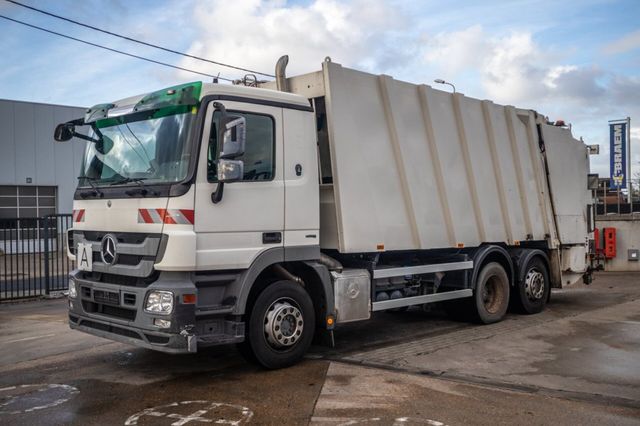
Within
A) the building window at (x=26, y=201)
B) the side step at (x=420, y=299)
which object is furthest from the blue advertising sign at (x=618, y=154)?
the building window at (x=26, y=201)

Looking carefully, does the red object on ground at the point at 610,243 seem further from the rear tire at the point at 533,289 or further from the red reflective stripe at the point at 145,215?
the red reflective stripe at the point at 145,215

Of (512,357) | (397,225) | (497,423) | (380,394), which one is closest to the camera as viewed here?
(497,423)

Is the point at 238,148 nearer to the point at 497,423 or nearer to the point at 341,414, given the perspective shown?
the point at 341,414

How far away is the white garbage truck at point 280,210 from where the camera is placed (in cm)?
608

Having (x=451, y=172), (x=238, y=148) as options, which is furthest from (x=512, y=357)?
(x=238, y=148)

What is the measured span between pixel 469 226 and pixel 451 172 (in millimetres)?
897

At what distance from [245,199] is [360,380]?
220cm

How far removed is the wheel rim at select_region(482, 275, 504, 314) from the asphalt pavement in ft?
1.23

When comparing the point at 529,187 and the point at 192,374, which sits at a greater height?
the point at 529,187

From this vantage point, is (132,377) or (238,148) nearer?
(238,148)

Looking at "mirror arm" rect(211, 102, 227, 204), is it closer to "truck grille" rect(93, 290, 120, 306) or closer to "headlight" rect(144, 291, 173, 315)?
"headlight" rect(144, 291, 173, 315)

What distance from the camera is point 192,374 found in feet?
22.2

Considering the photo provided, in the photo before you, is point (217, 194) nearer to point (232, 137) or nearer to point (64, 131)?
point (232, 137)

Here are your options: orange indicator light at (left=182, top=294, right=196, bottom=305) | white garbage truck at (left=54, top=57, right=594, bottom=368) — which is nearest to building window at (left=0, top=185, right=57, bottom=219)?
white garbage truck at (left=54, top=57, right=594, bottom=368)
